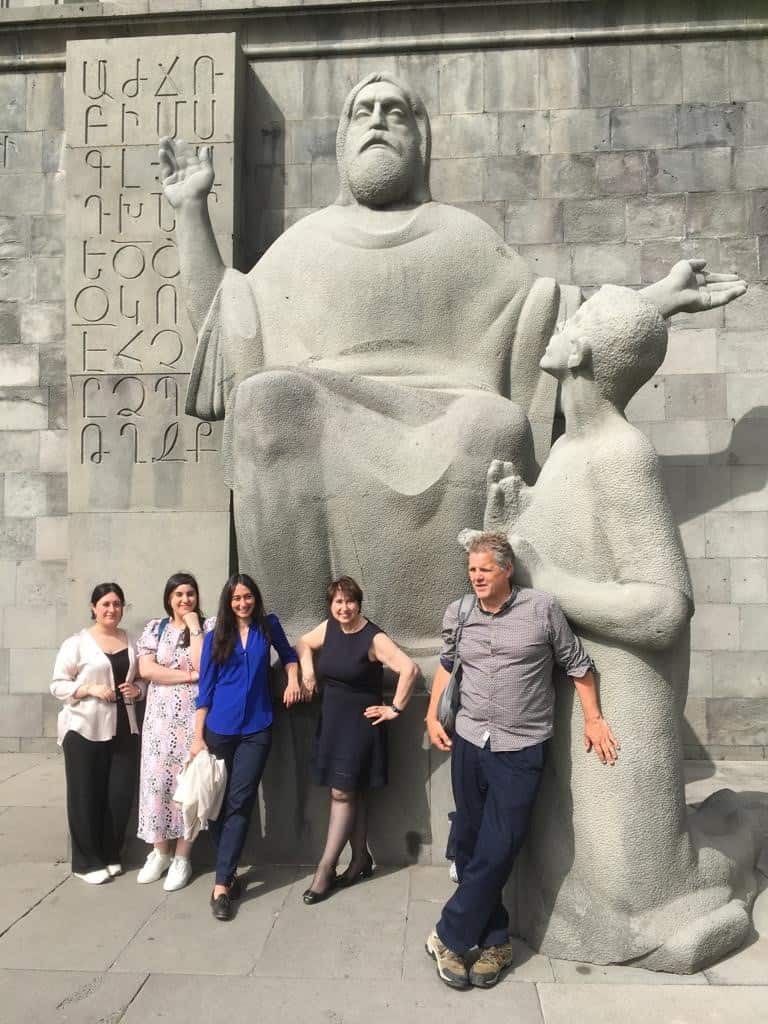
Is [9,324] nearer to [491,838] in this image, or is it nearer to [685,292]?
[685,292]

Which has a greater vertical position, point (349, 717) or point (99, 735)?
point (349, 717)

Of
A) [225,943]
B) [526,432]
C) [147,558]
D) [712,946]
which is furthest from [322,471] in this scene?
[147,558]

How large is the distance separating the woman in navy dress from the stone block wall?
13.3ft

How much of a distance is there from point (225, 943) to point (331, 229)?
11.8 ft

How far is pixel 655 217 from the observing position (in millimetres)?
7352

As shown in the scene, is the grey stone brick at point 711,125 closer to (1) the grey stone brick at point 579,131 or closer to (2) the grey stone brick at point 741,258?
(1) the grey stone brick at point 579,131

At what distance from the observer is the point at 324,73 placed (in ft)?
25.0

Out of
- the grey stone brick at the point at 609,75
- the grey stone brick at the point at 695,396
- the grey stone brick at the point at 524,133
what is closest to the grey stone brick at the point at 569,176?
the grey stone brick at the point at 524,133

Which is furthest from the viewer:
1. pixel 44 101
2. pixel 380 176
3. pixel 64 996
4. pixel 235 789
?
pixel 44 101

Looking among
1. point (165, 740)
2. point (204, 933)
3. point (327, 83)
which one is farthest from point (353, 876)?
point (327, 83)

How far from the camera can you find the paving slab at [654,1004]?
2912 mm

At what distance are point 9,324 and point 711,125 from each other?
6260mm

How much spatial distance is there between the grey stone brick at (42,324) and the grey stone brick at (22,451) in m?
0.81

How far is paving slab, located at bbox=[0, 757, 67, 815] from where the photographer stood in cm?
584
